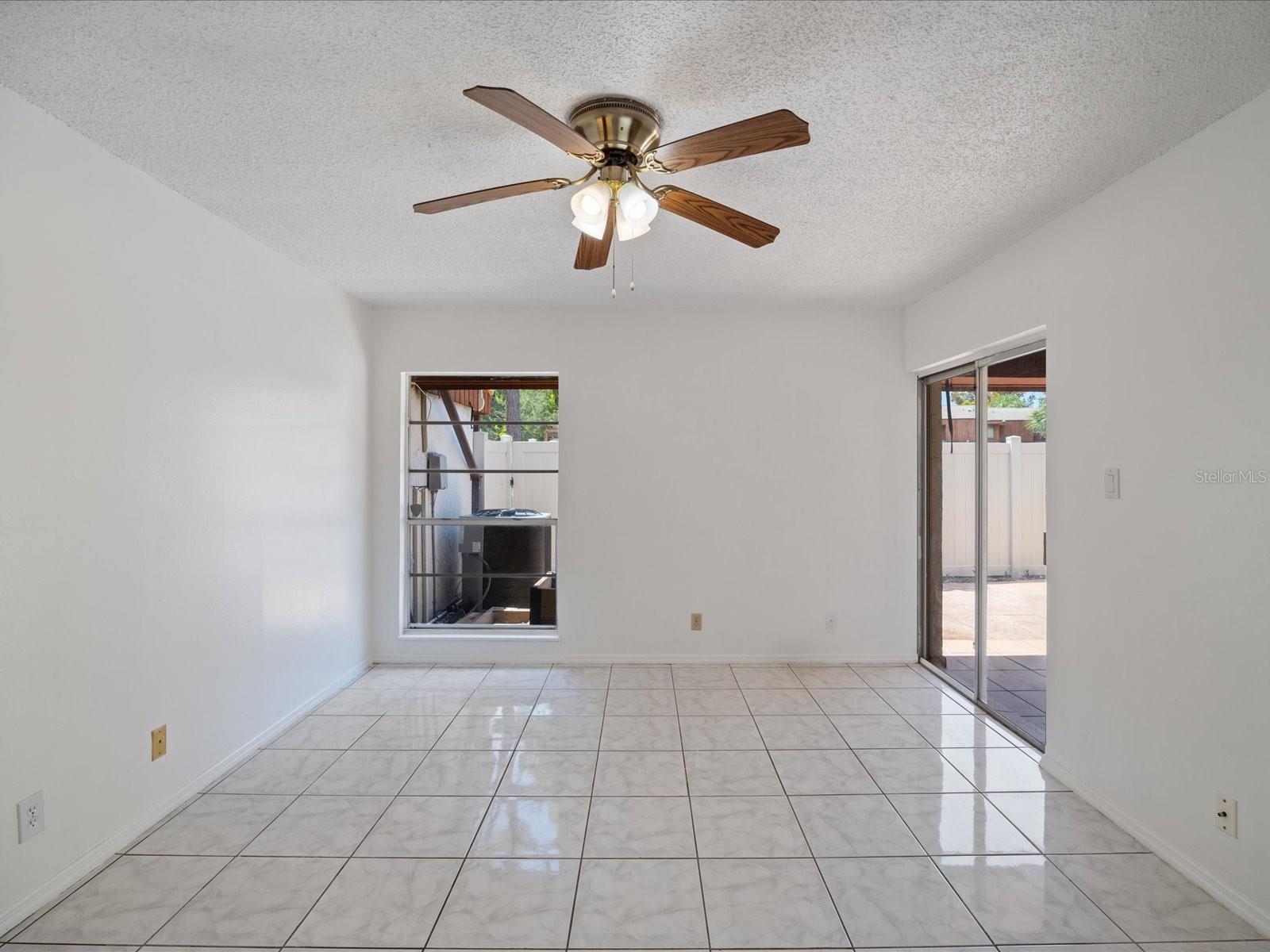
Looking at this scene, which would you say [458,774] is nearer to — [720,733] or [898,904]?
[720,733]

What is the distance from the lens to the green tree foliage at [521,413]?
454 centimetres

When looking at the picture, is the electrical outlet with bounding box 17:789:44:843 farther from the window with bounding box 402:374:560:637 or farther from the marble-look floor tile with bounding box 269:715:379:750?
the window with bounding box 402:374:560:637

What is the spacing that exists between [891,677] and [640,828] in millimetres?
2416

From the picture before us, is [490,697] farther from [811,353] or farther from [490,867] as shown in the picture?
[811,353]

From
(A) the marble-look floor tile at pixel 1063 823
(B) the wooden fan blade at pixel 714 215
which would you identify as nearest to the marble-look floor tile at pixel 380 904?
(A) the marble-look floor tile at pixel 1063 823

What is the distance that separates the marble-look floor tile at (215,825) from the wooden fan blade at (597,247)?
250cm

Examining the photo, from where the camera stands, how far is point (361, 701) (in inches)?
145

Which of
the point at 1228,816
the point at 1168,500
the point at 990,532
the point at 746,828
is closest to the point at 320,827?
the point at 746,828

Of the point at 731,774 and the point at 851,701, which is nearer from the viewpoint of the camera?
the point at 731,774

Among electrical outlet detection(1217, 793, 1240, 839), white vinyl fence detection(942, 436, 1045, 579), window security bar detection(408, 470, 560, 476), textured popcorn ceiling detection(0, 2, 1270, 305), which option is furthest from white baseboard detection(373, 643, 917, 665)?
textured popcorn ceiling detection(0, 2, 1270, 305)

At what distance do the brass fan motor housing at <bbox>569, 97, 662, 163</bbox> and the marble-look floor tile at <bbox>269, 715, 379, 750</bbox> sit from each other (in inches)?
116

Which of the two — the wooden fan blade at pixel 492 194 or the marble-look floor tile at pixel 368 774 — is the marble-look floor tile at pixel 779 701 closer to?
the marble-look floor tile at pixel 368 774

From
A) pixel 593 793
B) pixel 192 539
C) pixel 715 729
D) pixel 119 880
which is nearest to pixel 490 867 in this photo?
pixel 593 793

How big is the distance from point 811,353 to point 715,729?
102 inches
